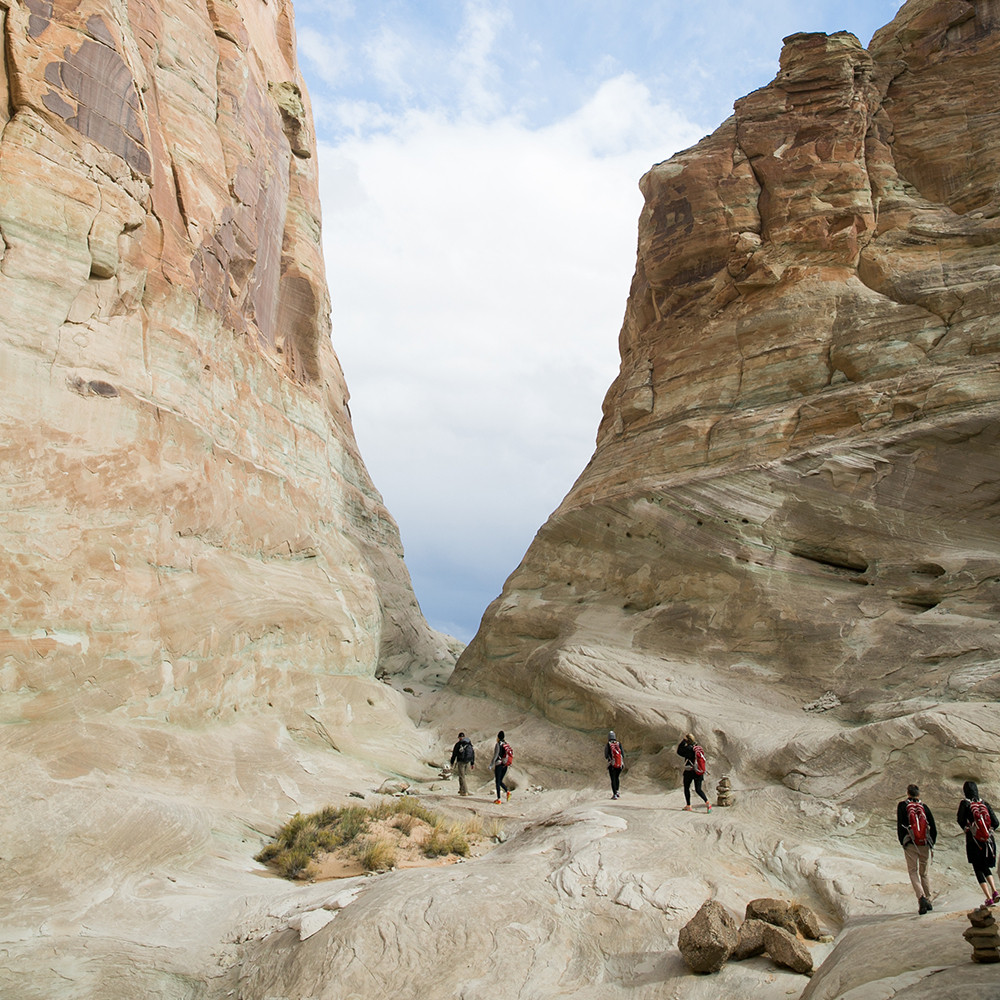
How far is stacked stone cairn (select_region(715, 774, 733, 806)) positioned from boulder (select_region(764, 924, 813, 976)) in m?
6.66

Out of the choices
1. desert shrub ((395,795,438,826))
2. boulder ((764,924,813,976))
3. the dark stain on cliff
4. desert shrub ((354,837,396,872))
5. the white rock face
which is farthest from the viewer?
the dark stain on cliff

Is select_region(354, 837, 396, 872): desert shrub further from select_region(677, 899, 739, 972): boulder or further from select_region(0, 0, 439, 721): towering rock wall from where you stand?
select_region(677, 899, 739, 972): boulder

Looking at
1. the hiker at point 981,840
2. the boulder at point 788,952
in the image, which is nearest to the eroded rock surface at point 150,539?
the boulder at point 788,952

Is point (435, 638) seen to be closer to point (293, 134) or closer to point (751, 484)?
point (751, 484)

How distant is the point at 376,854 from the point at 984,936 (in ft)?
29.2

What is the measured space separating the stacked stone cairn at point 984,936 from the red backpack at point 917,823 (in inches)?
109

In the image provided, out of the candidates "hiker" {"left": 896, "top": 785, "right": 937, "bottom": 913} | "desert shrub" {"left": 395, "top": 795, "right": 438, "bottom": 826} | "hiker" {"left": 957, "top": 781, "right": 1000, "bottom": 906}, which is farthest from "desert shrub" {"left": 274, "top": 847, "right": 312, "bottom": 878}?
"hiker" {"left": 957, "top": 781, "right": 1000, "bottom": 906}

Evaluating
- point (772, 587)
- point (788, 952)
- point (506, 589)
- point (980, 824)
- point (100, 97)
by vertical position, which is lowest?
point (788, 952)

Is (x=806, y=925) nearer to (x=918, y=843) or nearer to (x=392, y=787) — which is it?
(x=918, y=843)

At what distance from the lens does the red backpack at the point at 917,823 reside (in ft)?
28.0

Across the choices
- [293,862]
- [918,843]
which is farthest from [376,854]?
[918,843]

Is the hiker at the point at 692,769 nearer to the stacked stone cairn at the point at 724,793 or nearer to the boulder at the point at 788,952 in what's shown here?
the stacked stone cairn at the point at 724,793

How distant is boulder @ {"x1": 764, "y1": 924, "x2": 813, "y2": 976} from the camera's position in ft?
24.2

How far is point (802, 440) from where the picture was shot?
71.0 ft
